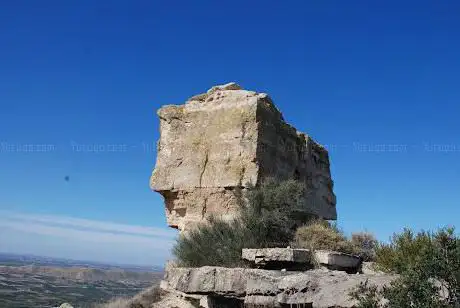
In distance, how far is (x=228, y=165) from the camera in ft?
41.9

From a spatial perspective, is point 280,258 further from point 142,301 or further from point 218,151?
point 142,301

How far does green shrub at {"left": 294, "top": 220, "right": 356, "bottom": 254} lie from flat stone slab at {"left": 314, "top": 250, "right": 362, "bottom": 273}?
23.6 inches

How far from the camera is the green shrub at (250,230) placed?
10422 millimetres

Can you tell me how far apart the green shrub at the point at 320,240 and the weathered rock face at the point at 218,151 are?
203 centimetres

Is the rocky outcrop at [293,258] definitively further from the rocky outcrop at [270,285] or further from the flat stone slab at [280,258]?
the rocky outcrop at [270,285]

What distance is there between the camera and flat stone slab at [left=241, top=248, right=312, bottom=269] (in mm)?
8906

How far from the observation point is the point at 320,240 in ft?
34.1

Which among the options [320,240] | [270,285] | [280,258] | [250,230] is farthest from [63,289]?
[270,285]

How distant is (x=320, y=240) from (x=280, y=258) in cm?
178

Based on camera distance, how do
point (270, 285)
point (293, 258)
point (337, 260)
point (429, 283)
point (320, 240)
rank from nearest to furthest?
point (429, 283) → point (270, 285) → point (293, 258) → point (337, 260) → point (320, 240)

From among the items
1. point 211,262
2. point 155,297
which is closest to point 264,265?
point 211,262

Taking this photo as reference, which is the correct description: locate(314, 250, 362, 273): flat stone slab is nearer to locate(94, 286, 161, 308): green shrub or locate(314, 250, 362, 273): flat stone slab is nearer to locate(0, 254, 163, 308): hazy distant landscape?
locate(94, 286, 161, 308): green shrub

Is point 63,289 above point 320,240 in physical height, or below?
below

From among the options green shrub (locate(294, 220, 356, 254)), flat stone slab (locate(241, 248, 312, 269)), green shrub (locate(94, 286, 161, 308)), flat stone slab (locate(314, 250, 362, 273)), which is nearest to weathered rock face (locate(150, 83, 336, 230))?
green shrub (locate(94, 286, 161, 308))
